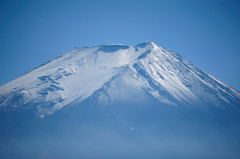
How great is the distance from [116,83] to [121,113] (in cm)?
840

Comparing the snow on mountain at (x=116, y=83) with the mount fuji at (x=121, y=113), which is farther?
the snow on mountain at (x=116, y=83)

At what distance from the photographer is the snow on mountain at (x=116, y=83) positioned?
62.0 metres

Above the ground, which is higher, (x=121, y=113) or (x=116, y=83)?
(x=116, y=83)

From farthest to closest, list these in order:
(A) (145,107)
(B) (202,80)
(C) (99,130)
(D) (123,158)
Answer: (B) (202,80), (A) (145,107), (C) (99,130), (D) (123,158)

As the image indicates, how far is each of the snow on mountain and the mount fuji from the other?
0.22 metres

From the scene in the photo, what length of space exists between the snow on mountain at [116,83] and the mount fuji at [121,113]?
8.7 inches

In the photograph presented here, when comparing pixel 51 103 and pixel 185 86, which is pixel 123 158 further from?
pixel 185 86

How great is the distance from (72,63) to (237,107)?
4151cm

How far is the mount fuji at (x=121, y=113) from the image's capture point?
52281 mm

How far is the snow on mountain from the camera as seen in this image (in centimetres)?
6203

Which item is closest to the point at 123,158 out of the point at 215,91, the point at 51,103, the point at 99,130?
the point at 99,130

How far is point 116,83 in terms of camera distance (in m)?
64.6

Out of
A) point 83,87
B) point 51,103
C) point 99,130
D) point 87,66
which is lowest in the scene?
point 99,130

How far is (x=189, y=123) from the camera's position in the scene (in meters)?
58.3
